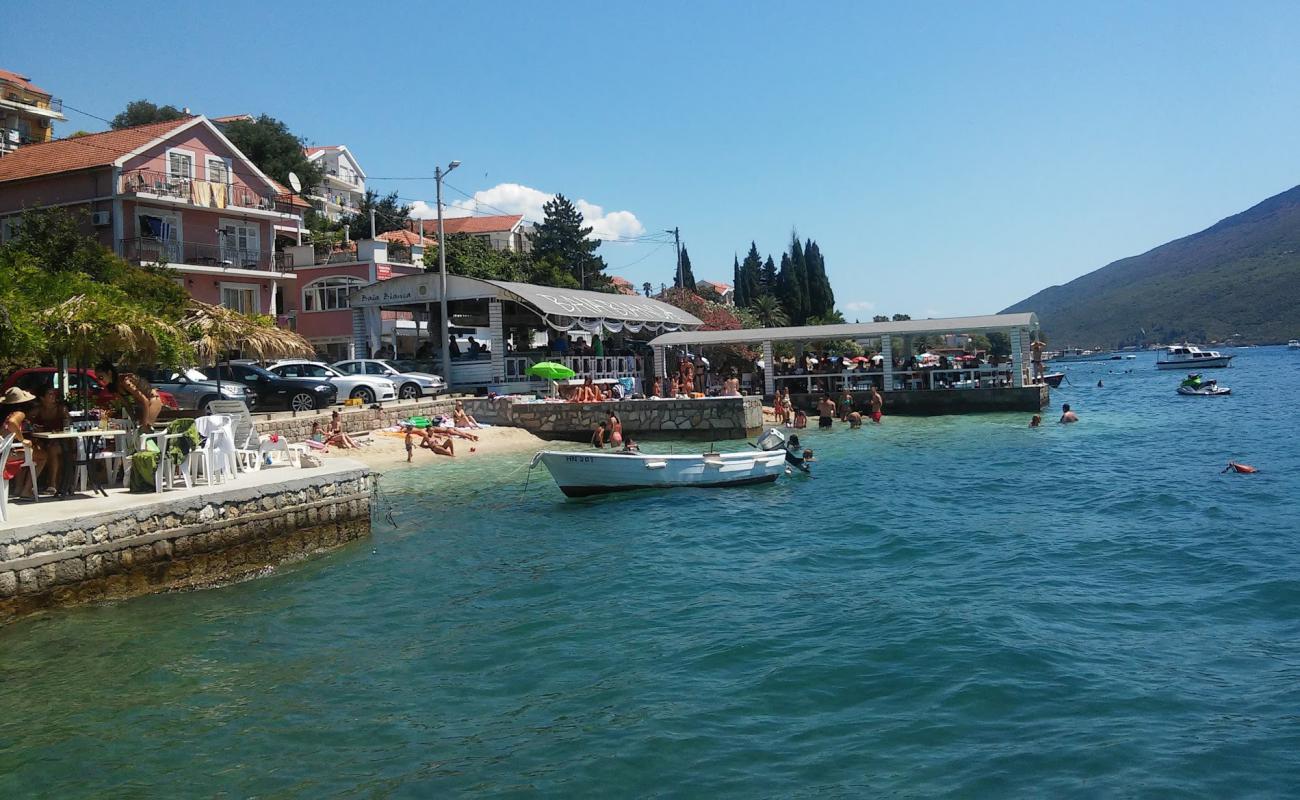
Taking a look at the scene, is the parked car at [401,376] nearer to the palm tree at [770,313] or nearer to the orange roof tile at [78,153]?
the orange roof tile at [78,153]

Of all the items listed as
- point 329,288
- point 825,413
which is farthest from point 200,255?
point 825,413

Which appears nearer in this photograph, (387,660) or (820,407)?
(387,660)

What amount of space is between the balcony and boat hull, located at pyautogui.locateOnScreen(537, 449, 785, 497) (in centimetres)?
2773

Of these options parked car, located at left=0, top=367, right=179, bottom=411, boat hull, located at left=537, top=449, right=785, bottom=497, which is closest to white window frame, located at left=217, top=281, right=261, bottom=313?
parked car, located at left=0, top=367, right=179, bottom=411

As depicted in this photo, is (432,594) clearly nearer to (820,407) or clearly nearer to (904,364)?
(820,407)

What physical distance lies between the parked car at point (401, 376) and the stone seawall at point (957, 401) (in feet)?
48.9

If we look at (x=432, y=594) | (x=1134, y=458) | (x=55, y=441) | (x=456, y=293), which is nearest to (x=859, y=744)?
(x=432, y=594)

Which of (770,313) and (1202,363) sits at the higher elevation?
(770,313)

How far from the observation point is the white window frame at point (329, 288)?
45125 mm

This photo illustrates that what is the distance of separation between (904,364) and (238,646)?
33185 millimetres

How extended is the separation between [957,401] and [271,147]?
168 feet

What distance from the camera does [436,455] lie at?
2612 centimetres

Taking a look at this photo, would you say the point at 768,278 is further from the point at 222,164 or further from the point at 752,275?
the point at 222,164

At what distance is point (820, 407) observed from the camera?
112ft
